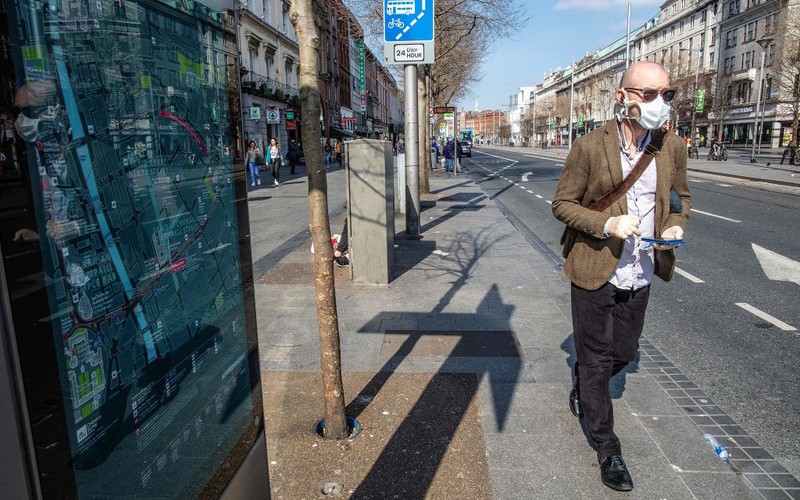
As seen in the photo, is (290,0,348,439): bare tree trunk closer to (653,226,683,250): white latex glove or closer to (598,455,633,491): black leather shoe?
(598,455,633,491): black leather shoe

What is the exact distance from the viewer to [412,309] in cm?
607

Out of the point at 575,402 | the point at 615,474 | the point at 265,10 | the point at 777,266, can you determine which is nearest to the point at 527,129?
the point at 265,10

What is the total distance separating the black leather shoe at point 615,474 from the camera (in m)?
2.85

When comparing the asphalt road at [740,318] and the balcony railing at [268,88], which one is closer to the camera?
the asphalt road at [740,318]

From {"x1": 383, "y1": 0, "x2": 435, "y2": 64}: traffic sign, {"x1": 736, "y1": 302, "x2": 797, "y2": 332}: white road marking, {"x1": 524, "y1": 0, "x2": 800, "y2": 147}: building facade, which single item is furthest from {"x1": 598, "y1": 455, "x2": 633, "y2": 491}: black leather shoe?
{"x1": 524, "y1": 0, "x2": 800, "y2": 147}: building facade

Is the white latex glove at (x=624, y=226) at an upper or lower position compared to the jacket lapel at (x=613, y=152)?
lower

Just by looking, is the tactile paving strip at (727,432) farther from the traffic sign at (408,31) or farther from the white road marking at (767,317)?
the traffic sign at (408,31)

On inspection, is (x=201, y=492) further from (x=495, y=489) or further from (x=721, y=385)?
(x=721, y=385)

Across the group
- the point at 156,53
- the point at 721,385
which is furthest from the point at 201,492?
the point at 721,385

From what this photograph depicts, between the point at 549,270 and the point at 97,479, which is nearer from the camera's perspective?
the point at 97,479

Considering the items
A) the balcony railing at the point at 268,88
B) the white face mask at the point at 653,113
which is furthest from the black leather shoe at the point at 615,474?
the balcony railing at the point at 268,88

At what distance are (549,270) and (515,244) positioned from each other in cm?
202

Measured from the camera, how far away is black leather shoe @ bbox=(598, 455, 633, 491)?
2.85 meters

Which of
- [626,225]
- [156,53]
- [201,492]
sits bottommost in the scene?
[201,492]
